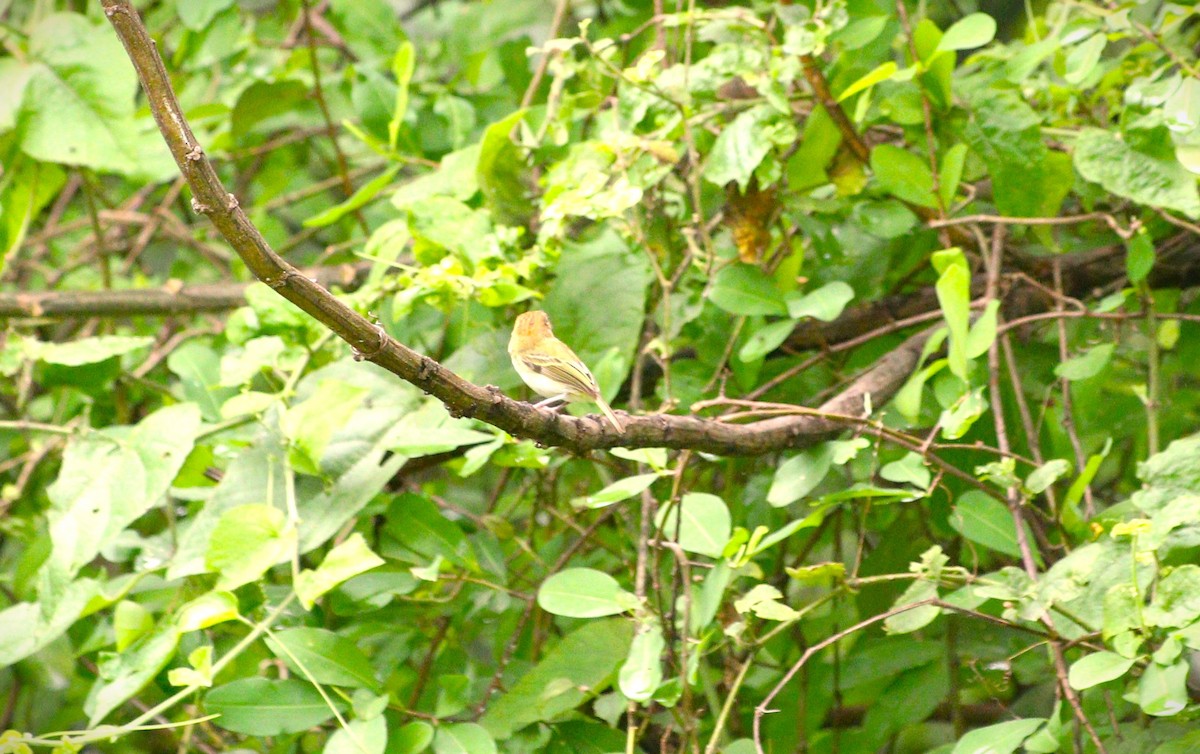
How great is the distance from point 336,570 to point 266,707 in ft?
0.69

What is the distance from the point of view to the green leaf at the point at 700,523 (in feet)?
4.85

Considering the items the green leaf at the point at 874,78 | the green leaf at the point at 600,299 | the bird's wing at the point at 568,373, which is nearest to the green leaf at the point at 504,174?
the green leaf at the point at 600,299

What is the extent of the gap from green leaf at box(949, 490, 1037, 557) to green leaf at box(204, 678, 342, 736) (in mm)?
886

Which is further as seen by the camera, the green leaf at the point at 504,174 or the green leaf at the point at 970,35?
the green leaf at the point at 504,174

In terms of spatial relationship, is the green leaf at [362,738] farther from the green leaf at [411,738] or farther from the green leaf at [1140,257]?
the green leaf at [1140,257]

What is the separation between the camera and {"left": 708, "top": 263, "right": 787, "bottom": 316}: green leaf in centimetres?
169

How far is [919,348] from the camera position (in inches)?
73.3

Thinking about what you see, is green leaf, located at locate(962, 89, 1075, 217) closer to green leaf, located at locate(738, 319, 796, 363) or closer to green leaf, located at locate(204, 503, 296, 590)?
green leaf, located at locate(738, 319, 796, 363)

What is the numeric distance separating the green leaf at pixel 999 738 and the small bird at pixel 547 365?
1.93 feet

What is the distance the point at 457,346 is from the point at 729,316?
A: 46cm

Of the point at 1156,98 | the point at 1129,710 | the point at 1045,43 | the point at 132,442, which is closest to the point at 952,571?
the point at 1129,710

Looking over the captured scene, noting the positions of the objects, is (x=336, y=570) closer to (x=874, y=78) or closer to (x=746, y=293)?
(x=746, y=293)

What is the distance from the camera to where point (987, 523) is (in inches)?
61.3

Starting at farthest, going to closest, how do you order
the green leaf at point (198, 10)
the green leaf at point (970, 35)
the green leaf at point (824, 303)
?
the green leaf at point (198, 10), the green leaf at point (970, 35), the green leaf at point (824, 303)
